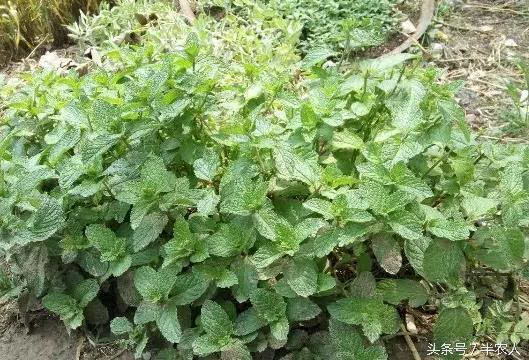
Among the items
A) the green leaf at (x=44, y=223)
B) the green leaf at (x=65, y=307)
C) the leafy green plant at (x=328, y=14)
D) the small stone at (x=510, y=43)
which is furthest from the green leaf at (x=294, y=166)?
the small stone at (x=510, y=43)

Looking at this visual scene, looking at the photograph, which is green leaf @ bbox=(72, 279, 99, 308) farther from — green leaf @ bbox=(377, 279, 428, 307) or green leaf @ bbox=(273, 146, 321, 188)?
green leaf @ bbox=(377, 279, 428, 307)

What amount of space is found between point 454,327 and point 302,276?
0.46 meters

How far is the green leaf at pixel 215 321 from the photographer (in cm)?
170

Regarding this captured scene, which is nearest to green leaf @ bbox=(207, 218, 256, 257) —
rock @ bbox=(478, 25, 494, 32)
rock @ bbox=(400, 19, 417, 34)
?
rock @ bbox=(400, 19, 417, 34)

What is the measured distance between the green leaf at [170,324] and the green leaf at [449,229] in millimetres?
764

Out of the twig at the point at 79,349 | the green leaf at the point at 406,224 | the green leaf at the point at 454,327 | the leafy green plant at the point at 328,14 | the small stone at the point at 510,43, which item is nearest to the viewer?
the green leaf at the point at 406,224

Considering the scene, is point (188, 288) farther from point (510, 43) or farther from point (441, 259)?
point (510, 43)

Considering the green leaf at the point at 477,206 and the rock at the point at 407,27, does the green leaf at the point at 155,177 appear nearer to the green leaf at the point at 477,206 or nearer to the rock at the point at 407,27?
the green leaf at the point at 477,206

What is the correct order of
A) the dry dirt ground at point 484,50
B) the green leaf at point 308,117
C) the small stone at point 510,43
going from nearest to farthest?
the green leaf at point 308,117, the dry dirt ground at point 484,50, the small stone at point 510,43

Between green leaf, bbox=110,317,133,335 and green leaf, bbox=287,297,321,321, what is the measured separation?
1.75 ft

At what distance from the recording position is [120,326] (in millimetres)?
1868

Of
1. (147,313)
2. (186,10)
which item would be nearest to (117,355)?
(147,313)

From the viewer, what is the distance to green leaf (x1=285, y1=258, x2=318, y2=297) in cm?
161

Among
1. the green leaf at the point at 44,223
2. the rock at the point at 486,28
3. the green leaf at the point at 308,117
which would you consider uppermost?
the green leaf at the point at 308,117
